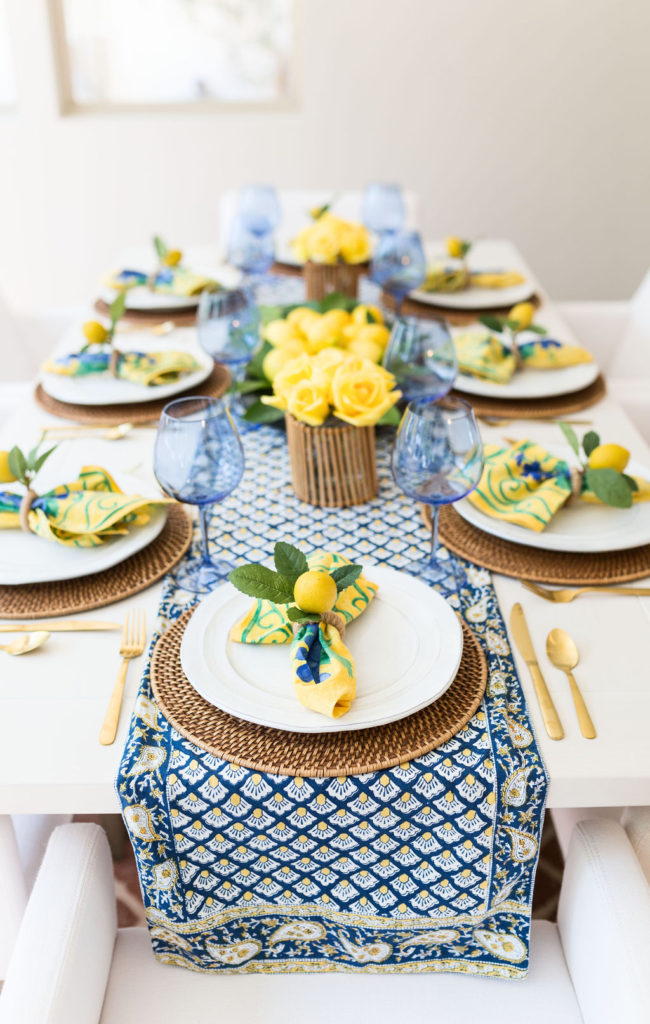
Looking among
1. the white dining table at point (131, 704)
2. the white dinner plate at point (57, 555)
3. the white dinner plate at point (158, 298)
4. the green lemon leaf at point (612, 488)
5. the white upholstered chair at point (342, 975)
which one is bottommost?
the white upholstered chair at point (342, 975)

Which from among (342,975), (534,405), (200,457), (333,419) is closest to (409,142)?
(534,405)

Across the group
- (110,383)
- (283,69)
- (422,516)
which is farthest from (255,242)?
(283,69)

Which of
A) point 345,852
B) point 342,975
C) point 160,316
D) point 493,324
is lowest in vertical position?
point 342,975

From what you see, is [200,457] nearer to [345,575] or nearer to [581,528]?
[345,575]

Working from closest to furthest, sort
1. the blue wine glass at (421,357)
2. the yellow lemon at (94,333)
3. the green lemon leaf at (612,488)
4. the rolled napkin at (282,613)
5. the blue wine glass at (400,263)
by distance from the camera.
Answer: the rolled napkin at (282,613) → the green lemon leaf at (612,488) → the blue wine glass at (421,357) → the yellow lemon at (94,333) → the blue wine glass at (400,263)

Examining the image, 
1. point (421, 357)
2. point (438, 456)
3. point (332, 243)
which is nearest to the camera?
point (438, 456)

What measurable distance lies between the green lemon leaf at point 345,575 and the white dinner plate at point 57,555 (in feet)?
0.98

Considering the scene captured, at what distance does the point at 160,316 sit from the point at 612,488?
3.71 ft

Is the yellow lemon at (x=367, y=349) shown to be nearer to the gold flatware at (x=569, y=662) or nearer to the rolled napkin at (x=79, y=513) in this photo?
the rolled napkin at (x=79, y=513)

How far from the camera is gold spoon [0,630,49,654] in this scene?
0.94 m

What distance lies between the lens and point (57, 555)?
1.07 m

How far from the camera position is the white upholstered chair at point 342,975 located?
30.9 inches

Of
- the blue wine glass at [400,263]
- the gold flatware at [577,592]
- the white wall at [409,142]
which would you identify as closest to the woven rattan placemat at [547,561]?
the gold flatware at [577,592]

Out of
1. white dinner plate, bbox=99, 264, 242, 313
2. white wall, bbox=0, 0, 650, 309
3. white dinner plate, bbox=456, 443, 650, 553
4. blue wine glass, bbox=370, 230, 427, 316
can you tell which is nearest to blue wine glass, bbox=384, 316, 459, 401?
white dinner plate, bbox=456, 443, 650, 553
